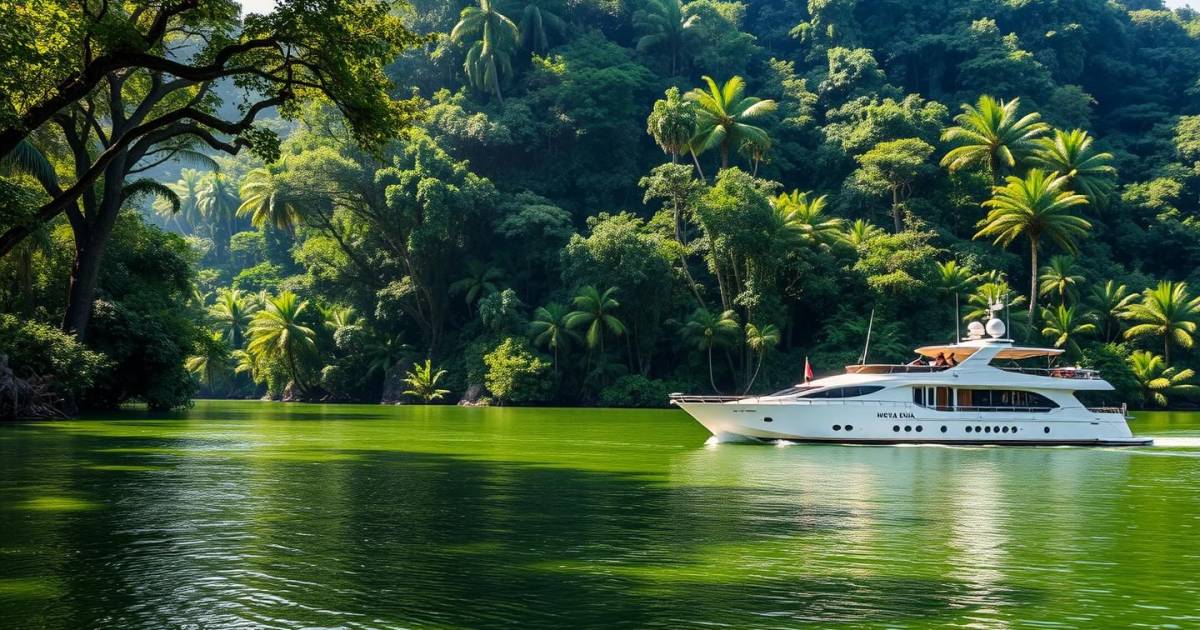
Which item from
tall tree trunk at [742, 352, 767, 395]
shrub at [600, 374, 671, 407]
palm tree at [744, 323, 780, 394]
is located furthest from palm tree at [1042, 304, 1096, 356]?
shrub at [600, 374, 671, 407]

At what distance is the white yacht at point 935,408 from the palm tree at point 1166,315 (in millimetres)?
29525

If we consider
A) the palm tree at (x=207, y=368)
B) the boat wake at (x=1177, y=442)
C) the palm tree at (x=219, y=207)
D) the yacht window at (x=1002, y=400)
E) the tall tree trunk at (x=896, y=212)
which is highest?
the palm tree at (x=219, y=207)

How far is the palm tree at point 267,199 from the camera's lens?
Answer: 64375 mm

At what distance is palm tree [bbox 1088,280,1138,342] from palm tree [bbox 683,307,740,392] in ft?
66.0

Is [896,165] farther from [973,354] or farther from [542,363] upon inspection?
[973,354]

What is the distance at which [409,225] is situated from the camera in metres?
65.4

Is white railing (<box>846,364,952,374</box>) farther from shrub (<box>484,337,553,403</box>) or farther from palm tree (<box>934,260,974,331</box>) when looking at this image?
shrub (<box>484,337,553,403</box>)

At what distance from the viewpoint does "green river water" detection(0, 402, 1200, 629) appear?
336 inches

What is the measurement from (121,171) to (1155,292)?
51.0m

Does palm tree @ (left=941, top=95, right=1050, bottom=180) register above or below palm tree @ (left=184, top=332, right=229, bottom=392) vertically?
above

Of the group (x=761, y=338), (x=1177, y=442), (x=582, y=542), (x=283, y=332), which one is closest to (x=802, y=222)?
(x=761, y=338)

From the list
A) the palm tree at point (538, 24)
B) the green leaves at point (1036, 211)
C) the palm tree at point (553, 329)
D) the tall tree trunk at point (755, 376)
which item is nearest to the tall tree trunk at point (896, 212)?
the green leaves at point (1036, 211)

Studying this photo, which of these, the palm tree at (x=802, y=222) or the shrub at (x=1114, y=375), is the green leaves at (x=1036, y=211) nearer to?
the shrub at (x=1114, y=375)

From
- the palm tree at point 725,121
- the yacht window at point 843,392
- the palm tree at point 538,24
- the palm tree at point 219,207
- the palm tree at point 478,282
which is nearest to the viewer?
the yacht window at point 843,392
